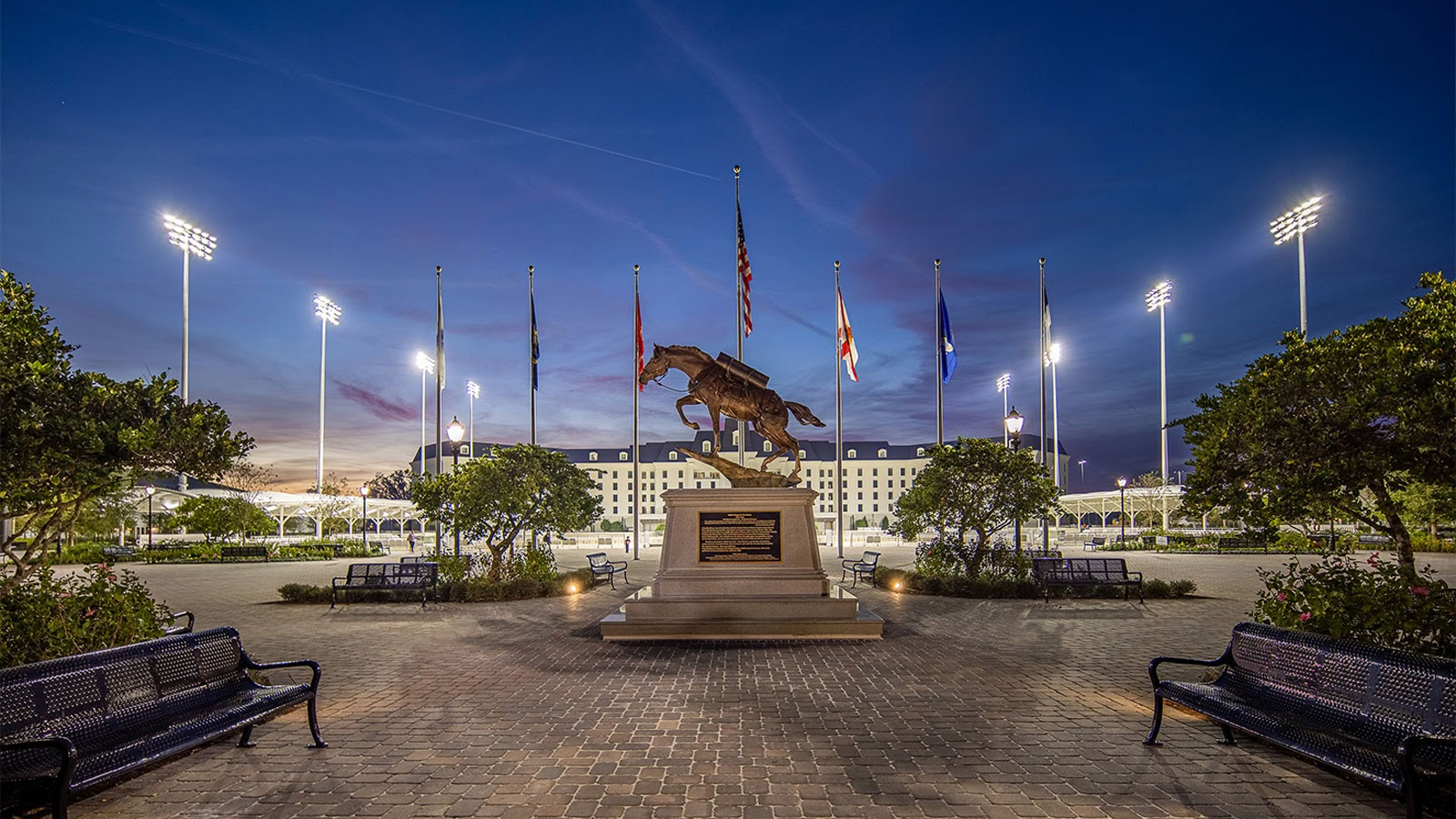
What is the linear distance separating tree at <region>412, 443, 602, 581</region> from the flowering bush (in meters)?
13.9

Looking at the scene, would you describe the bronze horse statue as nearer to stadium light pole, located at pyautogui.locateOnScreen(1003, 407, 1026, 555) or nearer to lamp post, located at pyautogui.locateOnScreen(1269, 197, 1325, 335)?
stadium light pole, located at pyautogui.locateOnScreen(1003, 407, 1026, 555)

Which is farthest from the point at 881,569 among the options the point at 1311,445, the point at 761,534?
the point at 1311,445

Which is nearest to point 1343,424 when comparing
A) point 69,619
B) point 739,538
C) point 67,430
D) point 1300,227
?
point 739,538

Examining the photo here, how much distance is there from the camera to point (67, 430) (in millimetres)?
6191

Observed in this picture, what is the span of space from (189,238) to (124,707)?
34922 mm

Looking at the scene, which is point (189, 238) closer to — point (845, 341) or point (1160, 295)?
point (845, 341)

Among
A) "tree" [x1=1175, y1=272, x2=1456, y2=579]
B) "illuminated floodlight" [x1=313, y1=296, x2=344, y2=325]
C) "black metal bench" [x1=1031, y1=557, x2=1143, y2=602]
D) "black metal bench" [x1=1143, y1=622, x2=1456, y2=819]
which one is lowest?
A: "black metal bench" [x1=1031, y1=557, x2=1143, y2=602]

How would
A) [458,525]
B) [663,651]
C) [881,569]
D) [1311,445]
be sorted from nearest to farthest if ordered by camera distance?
[1311,445]
[663,651]
[458,525]
[881,569]

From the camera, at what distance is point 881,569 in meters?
19.4

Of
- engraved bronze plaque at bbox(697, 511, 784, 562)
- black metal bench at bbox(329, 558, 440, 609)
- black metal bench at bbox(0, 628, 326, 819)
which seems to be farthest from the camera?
black metal bench at bbox(329, 558, 440, 609)

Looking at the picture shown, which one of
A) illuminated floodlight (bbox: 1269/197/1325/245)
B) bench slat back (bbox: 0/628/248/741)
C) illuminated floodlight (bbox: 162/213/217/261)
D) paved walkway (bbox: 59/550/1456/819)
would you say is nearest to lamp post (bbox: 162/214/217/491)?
illuminated floodlight (bbox: 162/213/217/261)

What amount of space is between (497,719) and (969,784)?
4332mm

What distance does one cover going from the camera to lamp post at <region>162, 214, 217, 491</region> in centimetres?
3131

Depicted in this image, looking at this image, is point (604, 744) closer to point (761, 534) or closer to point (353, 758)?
point (353, 758)
